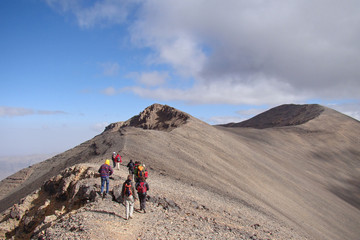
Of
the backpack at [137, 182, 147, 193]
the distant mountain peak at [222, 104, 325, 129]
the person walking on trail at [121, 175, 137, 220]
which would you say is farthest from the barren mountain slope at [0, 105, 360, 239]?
the distant mountain peak at [222, 104, 325, 129]

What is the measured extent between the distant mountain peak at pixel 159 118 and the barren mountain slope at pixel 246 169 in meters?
0.14

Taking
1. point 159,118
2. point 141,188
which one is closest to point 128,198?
point 141,188

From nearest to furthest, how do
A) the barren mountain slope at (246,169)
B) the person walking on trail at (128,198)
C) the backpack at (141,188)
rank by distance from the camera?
1. the person walking on trail at (128,198)
2. the backpack at (141,188)
3. the barren mountain slope at (246,169)

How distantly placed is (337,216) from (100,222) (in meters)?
22.1

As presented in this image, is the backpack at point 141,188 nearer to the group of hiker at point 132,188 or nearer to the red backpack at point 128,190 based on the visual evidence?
the group of hiker at point 132,188

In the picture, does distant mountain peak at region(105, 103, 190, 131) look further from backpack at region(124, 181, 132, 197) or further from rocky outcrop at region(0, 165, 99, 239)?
backpack at region(124, 181, 132, 197)

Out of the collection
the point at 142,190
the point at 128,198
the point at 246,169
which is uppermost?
the point at 142,190

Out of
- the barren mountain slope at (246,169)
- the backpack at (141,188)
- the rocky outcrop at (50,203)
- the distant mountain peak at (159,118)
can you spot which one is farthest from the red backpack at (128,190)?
the distant mountain peak at (159,118)

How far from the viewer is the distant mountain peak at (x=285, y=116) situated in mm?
65750

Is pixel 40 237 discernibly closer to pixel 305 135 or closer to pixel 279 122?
pixel 305 135

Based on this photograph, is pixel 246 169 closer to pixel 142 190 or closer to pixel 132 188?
pixel 142 190

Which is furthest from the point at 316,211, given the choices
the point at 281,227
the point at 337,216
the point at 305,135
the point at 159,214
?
the point at 305,135

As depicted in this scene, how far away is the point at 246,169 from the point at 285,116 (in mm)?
49498

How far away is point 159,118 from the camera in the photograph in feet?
123
